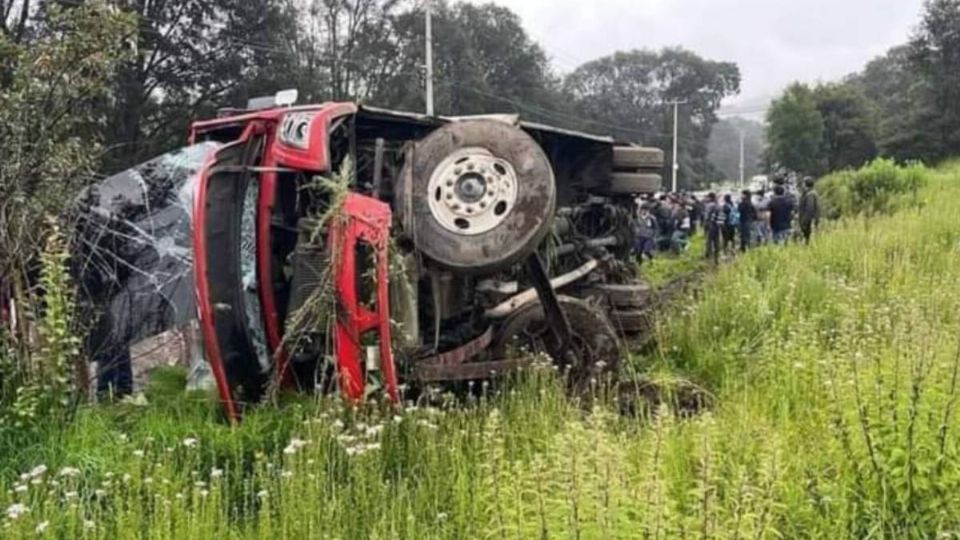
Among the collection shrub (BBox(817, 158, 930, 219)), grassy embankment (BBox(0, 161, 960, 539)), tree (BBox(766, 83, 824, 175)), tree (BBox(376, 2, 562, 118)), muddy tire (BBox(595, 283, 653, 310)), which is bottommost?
grassy embankment (BBox(0, 161, 960, 539))

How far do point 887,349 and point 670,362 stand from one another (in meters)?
3.02

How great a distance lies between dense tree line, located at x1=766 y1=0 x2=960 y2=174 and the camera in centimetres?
3628

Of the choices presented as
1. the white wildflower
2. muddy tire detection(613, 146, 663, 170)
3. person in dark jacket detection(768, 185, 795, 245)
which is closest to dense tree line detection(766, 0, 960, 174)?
person in dark jacket detection(768, 185, 795, 245)

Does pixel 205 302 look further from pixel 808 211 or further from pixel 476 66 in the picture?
pixel 476 66

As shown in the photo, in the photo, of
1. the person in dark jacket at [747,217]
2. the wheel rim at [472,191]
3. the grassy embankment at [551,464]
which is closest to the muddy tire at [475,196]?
the wheel rim at [472,191]

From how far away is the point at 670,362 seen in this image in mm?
7012

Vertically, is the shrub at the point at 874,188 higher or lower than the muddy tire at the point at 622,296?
higher

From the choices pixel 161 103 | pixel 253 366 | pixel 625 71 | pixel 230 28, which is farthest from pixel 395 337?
pixel 625 71

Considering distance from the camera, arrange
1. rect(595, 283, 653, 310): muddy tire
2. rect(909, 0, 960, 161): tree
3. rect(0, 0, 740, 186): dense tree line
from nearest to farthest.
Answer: rect(595, 283, 653, 310): muddy tire
rect(0, 0, 740, 186): dense tree line
rect(909, 0, 960, 161): tree

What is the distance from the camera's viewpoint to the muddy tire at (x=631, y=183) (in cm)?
775

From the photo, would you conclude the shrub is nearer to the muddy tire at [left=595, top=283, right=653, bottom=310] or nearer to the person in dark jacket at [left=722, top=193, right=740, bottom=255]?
the person in dark jacket at [left=722, top=193, right=740, bottom=255]

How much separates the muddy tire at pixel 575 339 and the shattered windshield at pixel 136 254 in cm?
192

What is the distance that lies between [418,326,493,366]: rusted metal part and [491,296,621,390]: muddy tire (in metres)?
0.09

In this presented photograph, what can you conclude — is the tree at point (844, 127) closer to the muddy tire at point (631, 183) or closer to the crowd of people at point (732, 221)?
the crowd of people at point (732, 221)
